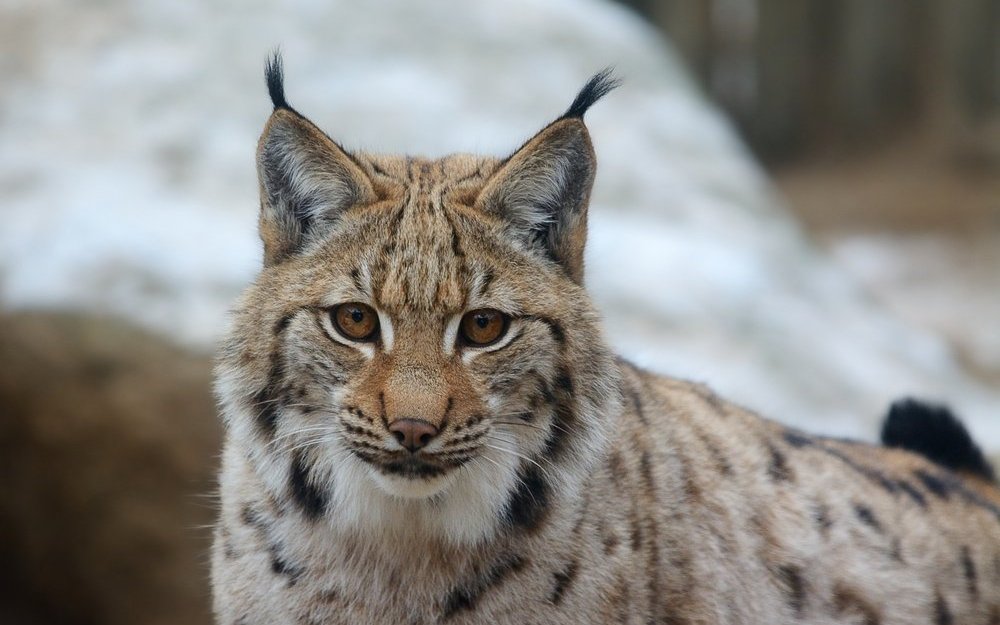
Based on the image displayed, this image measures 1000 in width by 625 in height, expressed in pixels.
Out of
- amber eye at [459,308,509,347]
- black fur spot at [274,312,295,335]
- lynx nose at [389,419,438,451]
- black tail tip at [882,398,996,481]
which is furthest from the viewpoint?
black tail tip at [882,398,996,481]

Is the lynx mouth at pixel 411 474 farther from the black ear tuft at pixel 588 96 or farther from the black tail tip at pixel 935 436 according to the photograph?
the black tail tip at pixel 935 436

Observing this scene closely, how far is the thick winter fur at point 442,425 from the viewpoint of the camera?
148 inches

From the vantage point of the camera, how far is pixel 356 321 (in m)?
3.82

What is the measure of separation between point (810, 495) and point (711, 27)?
16565 mm

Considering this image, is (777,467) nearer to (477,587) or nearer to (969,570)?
(969,570)

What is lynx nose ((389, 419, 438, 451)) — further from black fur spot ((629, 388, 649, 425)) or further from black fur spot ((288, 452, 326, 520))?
black fur spot ((629, 388, 649, 425))

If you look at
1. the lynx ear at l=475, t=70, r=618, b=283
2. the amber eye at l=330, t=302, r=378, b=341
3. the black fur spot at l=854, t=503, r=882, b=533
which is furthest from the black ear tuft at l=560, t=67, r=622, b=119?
the black fur spot at l=854, t=503, r=882, b=533

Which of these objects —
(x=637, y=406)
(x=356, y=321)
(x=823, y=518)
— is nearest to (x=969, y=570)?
(x=823, y=518)

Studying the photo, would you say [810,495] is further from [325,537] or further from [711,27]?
[711,27]

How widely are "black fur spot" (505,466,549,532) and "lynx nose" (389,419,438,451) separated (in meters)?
0.49

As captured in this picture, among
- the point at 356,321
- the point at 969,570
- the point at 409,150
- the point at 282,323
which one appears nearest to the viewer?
the point at 356,321

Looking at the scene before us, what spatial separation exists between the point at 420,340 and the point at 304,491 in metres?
0.68

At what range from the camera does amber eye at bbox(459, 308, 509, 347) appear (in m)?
3.83

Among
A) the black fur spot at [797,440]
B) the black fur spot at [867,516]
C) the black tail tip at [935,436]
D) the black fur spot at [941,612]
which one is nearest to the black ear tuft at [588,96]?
the black fur spot at [797,440]
